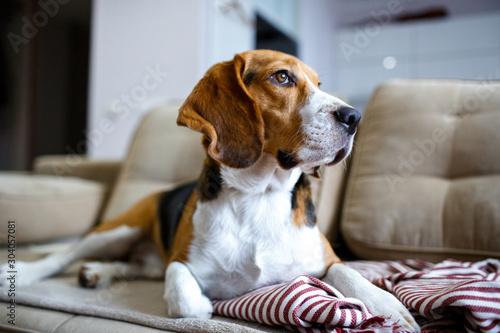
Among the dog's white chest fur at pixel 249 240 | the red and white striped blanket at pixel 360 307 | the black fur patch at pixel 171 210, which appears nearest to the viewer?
the red and white striped blanket at pixel 360 307

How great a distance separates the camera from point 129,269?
163 centimetres

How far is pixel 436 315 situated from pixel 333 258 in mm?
359

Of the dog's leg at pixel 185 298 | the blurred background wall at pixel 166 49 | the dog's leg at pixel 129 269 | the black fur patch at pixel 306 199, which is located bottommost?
the dog's leg at pixel 129 269

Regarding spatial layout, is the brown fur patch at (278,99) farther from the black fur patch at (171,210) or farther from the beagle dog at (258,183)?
the black fur patch at (171,210)

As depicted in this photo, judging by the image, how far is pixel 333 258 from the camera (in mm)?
1229

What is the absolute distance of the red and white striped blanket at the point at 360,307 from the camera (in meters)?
0.84

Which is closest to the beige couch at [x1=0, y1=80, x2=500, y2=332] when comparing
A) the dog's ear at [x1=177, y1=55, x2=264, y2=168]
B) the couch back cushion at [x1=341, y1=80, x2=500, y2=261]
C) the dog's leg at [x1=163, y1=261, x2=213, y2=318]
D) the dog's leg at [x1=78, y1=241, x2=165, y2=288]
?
the couch back cushion at [x1=341, y1=80, x2=500, y2=261]

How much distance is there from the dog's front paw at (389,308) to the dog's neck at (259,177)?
1.30ft

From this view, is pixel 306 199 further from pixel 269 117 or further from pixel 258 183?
pixel 269 117

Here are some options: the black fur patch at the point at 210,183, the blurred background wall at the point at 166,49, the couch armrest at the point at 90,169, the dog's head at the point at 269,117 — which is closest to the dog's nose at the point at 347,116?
the dog's head at the point at 269,117

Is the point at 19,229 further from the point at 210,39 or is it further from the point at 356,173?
the point at 210,39

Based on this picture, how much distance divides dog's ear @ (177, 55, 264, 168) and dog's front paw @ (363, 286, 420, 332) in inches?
18.0

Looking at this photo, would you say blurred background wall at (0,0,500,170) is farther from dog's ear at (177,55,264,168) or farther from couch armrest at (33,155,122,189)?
dog's ear at (177,55,264,168)

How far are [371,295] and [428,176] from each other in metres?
0.83
